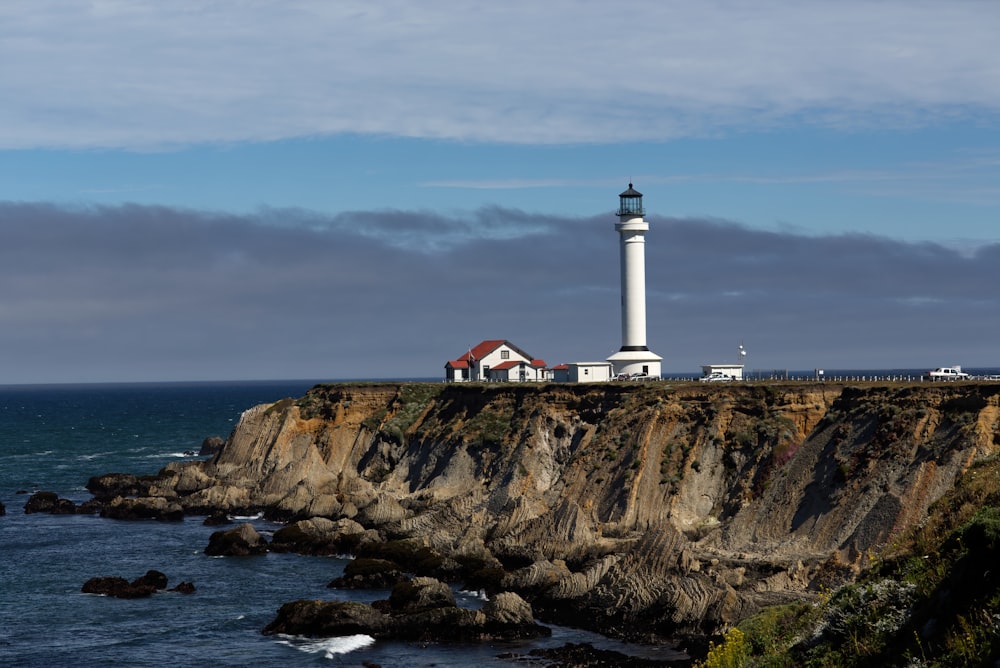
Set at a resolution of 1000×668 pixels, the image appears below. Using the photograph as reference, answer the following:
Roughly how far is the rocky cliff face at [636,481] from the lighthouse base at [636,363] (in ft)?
29.6

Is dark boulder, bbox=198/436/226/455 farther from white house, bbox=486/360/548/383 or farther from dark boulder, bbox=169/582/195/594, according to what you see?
dark boulder, bbox=169/582/195/594

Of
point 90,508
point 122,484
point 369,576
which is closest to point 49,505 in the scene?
point 90,508

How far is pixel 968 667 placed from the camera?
1456 centimetres

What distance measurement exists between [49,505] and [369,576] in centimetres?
4081

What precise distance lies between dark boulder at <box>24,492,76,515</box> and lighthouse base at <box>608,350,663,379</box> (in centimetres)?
4030

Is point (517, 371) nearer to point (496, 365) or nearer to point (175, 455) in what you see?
point (496, 365)

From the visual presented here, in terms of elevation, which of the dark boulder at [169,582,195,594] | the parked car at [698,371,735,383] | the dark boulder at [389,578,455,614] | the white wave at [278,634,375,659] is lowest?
the white wave at [278,634,375,659]

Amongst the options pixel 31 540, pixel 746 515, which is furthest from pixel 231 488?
pixel 746 515

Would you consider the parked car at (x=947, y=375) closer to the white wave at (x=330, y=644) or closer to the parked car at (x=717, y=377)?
the parked car at (x=717, y=377)

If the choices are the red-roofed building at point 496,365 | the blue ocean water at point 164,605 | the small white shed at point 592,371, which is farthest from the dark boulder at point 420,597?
the red-roofed building at point 496,365

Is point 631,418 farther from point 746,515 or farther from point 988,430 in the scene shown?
point 988,430

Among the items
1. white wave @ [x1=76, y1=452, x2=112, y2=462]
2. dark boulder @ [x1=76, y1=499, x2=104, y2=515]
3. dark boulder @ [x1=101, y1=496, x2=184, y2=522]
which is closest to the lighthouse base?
dark boulder @ [x1=101, y1=496, x2=184, y2=522]

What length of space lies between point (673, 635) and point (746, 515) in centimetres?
1461

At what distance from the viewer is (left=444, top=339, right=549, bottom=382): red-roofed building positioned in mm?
105812
